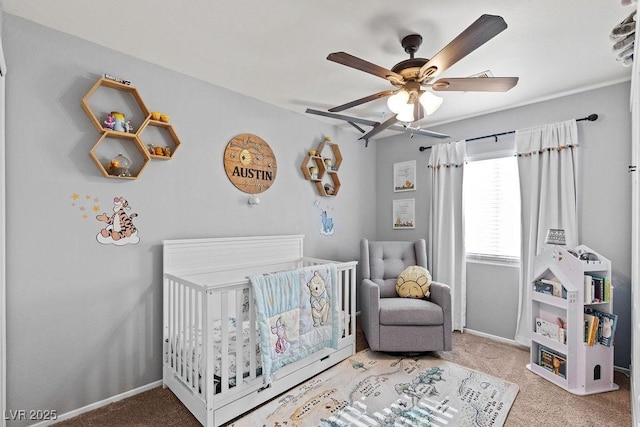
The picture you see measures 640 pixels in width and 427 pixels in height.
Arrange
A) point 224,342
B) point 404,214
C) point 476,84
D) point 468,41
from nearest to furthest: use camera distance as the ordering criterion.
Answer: point 468,41
point 476,84
point 224,342
point 404,214

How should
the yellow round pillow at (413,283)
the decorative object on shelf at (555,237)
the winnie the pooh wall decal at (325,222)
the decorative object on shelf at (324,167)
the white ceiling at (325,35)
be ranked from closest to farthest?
the white ceiling at (325,35), the decorative object on shelf at (555,237), the yellow round pillow at (413,283), the decorative object on shelf at (324,167), the winnie the pooh wall decal at (325,222)

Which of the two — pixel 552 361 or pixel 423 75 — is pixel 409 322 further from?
pixel 423 75

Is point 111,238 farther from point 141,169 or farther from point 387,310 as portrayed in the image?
point 387,310

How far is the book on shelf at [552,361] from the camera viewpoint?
2.39 metres

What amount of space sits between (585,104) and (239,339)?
346cm

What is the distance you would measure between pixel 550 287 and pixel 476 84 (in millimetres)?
1815

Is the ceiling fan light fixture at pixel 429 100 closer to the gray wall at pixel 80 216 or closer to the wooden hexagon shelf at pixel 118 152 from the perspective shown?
the gray wall at pixel 80 216

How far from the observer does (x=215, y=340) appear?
83.4 inches

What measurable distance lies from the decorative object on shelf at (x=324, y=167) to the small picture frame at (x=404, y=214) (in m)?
0.89

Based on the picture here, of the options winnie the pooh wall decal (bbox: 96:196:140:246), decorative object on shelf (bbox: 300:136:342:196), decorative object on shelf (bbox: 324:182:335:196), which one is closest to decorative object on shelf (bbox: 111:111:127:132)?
winnie the pooh wall decal (bbox: 96:196:140:246)

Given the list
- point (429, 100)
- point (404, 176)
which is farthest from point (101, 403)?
point (404, 176)

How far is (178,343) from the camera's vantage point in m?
2.19

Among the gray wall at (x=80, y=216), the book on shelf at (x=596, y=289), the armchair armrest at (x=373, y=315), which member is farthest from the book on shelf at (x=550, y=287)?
the gray wall at (x=80, y=216)

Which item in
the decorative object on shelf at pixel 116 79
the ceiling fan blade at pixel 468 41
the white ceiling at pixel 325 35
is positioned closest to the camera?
the ceiling fan blade at pixel 468 41
